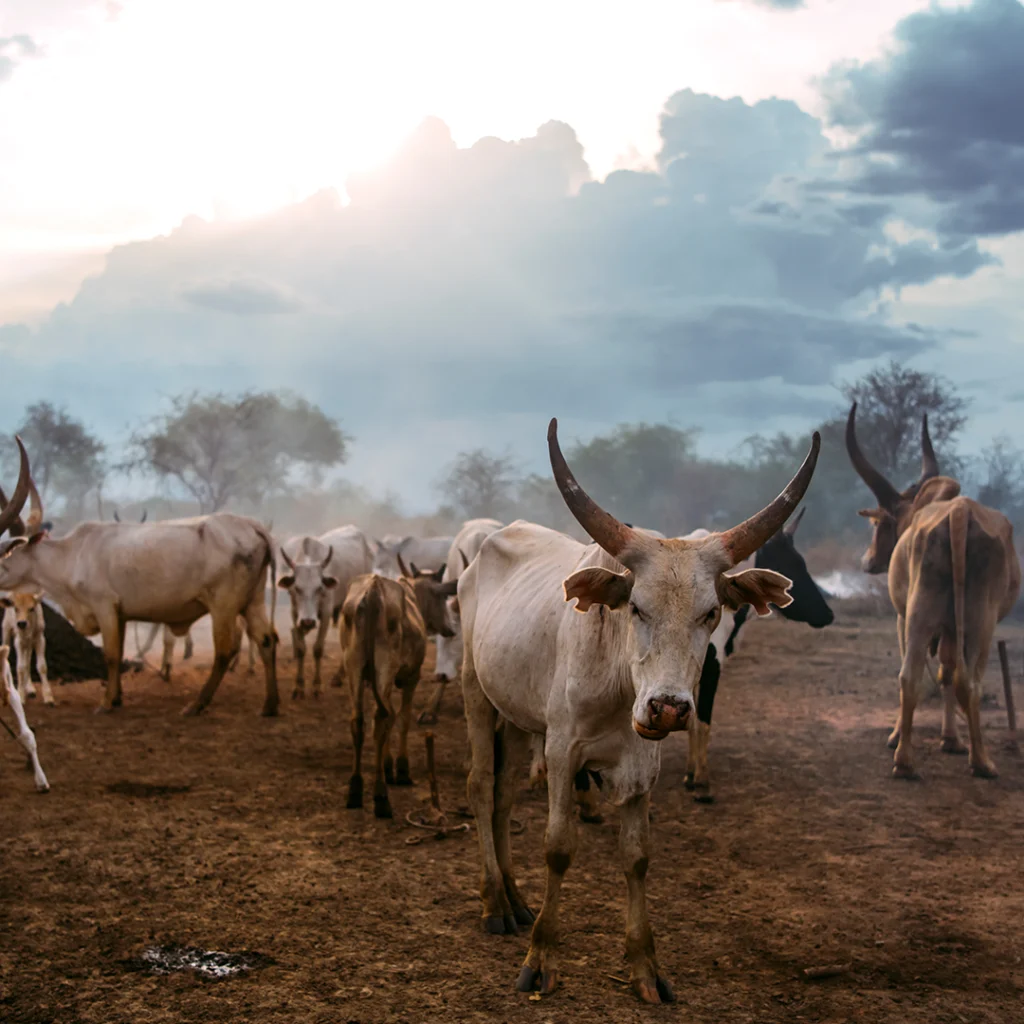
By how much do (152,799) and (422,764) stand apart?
7.93 ft

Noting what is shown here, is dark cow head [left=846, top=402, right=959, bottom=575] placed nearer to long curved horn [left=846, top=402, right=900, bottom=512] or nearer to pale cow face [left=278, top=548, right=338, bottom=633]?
long curved horn [left=846, top=402, right=900, bottom=512]

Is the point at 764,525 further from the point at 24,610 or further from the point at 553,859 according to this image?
the point at 24,610

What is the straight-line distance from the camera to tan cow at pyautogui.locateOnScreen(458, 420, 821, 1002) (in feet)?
13.3

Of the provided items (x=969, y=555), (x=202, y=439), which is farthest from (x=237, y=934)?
(x=202, y=439)

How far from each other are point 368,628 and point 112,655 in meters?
5.44

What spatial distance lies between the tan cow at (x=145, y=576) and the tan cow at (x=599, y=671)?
7039 millimetres

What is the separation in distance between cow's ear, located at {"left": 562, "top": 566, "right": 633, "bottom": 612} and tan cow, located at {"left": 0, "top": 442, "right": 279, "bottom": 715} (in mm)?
8370

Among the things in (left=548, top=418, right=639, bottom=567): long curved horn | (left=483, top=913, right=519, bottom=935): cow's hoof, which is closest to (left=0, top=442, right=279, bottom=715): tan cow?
(left=483, top=913, right=519, bottom=935): cow's hoof

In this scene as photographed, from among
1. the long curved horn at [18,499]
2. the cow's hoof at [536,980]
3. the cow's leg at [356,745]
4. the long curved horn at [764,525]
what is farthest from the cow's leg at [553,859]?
the long curved horn at [18,499]

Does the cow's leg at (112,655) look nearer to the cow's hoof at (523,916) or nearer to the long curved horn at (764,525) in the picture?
the cow's hoof at (523,916)

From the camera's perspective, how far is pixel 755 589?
434 cm

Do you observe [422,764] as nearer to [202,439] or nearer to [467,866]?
[467,866]

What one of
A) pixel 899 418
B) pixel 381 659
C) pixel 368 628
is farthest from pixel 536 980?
pixel 899 418

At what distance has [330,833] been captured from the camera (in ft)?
23.3
